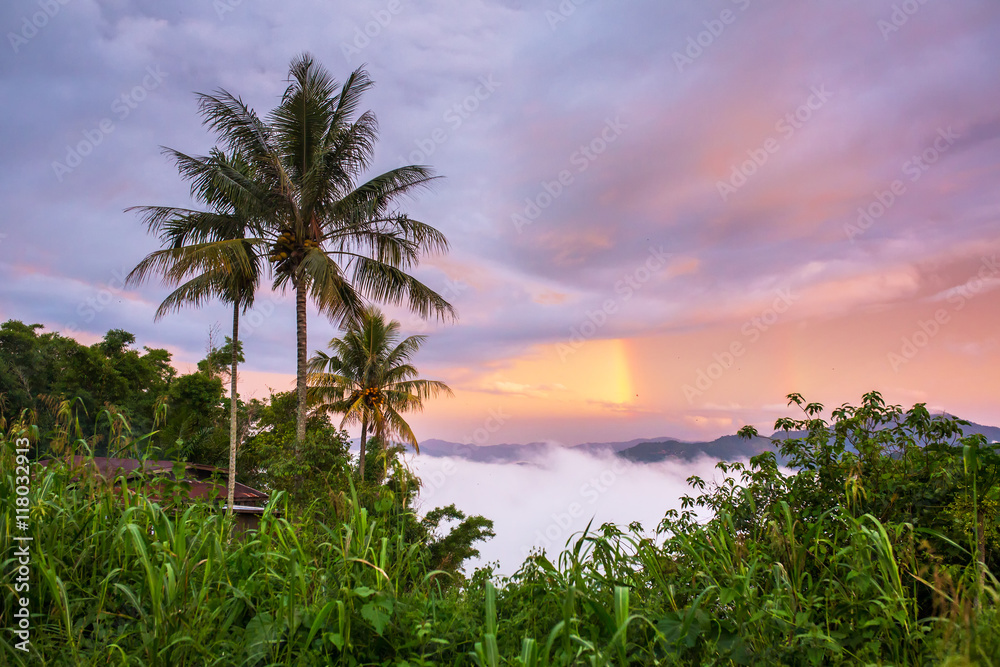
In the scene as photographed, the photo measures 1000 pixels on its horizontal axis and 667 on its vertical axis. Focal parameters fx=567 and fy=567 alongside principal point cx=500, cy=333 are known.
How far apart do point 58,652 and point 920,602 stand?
3454 millimetres

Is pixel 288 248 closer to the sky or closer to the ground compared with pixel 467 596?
closer to the sky

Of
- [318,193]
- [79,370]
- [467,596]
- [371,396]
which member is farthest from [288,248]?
[79,370]

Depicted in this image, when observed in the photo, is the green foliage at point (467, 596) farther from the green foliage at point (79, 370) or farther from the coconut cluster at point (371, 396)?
the green foliage at point (79, 370)

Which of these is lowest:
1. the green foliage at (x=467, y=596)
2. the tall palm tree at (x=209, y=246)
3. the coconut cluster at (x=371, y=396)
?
the green foliage at (x=467, y=596)

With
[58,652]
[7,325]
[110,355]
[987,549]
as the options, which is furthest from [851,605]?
[7,325]

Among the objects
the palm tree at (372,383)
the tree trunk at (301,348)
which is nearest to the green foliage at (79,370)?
the palm tree at (372,383)

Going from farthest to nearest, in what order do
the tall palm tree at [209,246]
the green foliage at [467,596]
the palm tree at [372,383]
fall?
the palm tree at [372,383] → the tall palm tree at [209,246] → the green foliage at [467,596]

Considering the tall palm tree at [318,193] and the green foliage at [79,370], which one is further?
the green foliage at [79,370]

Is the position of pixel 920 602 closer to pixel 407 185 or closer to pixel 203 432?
pixel 407 185

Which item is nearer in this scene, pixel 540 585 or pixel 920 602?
pixel 540 585

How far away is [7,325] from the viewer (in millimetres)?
30062

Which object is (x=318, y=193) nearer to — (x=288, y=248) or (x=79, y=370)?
(x=288, y=248)

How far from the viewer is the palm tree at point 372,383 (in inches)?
858

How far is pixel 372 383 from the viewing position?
22.3 metres
